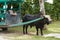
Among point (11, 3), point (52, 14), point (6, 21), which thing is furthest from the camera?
point (52, 14)

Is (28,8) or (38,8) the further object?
(38,8)

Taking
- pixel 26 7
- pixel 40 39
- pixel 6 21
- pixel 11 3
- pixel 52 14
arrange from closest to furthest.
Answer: pixel 40 39 → pixel 6 21 → pixel 11 3 → pixel 26 7 → pixel 52 14

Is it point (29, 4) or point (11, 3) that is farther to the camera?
point (29, 4)

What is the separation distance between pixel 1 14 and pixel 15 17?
1.01m

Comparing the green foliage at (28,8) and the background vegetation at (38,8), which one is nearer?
the green foliage at (28,8)

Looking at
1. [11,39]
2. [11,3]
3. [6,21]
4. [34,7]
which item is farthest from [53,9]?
[11,39]

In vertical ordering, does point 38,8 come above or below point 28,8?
below

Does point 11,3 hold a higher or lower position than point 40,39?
higher

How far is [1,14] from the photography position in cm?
1483

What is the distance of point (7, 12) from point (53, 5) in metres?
11.0

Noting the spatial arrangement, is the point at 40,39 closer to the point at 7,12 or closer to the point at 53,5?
the point at 7,12

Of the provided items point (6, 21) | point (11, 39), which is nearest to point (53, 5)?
point (6, 21)

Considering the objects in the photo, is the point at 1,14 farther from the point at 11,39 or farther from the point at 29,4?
the point at 29,4

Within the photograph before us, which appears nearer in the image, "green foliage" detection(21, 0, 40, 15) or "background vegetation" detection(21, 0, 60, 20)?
"green foliage" detection(21, 0, 40, 15)
